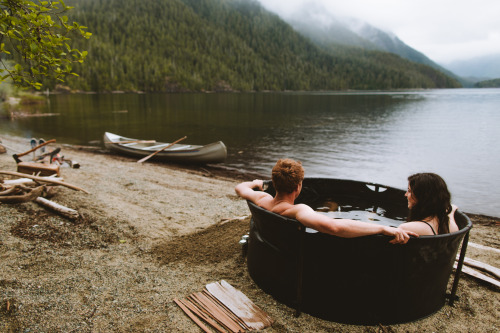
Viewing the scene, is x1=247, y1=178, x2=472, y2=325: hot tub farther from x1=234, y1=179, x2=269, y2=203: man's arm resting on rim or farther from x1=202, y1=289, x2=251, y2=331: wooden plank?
x1=202, y1=289, x2=251, y2=331: wooden plank

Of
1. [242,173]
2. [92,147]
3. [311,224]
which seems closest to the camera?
[311,224]

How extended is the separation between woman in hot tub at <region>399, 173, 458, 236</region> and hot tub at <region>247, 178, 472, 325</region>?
0.68ft

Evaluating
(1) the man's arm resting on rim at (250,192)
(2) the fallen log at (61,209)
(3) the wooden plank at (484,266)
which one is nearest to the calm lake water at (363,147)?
(3) the wooden plank at (484,266)

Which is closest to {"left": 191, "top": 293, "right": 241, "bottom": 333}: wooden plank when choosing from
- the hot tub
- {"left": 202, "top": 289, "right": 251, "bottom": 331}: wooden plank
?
{"left": 202, "top": 289, "right": 251, "bottom": 331}: wooden plank

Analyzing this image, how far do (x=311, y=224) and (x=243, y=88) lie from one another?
197650 mm

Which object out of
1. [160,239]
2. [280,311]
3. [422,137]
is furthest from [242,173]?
[422,137]

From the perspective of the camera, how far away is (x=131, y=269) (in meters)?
5.25

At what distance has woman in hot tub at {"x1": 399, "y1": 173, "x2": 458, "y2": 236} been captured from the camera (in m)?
3.62

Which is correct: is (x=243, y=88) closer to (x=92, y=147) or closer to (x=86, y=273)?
(x=92, y=147)

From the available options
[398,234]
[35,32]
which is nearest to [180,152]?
[35,32]

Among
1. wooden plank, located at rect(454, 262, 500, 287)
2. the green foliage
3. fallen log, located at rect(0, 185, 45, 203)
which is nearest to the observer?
the green foliage

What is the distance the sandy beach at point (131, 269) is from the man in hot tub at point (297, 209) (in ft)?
4.85

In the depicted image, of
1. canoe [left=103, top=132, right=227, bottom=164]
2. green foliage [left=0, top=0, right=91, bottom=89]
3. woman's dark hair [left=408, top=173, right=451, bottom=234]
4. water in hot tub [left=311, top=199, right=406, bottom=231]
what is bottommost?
canoe [left=103, top=132, right=227, bottom=164]

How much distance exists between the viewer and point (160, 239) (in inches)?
261
